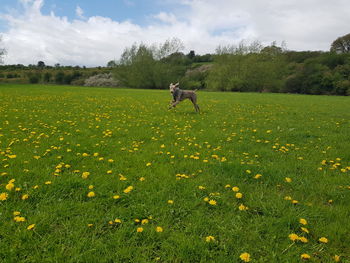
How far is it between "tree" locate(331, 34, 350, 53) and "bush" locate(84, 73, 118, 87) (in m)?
91.6

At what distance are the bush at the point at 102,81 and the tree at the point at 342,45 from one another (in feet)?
301

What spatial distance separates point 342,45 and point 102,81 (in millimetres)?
100099

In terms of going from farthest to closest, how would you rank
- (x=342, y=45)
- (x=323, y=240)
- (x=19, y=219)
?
(x=342, y=45) < (x=19, y=219) < (x=323, y=240)

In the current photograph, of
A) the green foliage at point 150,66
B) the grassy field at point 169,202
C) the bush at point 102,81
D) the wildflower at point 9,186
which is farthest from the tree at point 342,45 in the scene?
the wildflower at point 9,186

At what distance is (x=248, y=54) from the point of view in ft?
197

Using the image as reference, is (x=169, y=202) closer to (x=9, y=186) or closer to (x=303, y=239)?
(x=303, y=239)

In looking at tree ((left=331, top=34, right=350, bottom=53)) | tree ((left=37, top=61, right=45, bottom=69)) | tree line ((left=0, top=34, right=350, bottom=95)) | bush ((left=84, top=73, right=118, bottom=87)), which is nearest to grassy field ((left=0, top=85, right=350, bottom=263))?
tree line ((left=0, top=34, right=350, bottom=95))

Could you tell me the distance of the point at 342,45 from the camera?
85938 millimetres

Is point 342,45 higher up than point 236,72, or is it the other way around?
point 342,45

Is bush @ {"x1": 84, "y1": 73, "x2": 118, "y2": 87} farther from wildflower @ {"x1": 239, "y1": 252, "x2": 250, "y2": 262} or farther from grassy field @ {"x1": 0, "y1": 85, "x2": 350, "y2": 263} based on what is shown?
wildflower @ {"x1": 239, "y1": 252, "x2": 250, "y2": 262}

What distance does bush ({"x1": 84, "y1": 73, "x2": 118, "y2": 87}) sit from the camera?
2955 inches

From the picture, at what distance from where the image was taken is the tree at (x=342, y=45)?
84.6 m

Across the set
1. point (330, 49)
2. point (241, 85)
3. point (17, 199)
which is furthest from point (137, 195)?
point (330, 49)

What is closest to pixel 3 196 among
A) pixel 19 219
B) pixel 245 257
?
pixel 19 219
